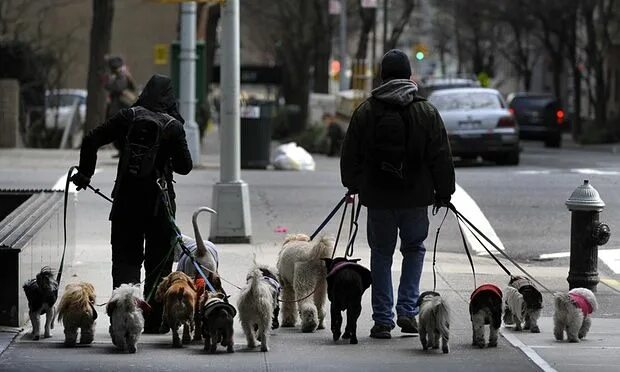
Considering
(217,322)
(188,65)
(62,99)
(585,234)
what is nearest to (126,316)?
(217,322)

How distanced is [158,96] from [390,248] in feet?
6.38

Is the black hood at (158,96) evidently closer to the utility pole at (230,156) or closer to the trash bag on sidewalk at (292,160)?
the utility pole at (230,156)

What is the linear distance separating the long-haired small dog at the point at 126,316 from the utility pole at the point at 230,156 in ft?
18.0

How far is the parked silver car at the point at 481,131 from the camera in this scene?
1021 inches

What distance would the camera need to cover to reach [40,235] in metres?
9.59

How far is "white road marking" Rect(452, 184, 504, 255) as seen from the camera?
1452cm

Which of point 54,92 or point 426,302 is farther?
point 54,92

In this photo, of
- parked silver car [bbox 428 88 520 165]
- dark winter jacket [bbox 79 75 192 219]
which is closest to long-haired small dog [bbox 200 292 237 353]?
dark winter jacket [bbox 79 75 192 219]

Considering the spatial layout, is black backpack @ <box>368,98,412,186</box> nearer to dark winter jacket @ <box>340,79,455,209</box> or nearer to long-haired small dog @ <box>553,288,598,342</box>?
dark winter jacket @ <box>340,79,455,209</box>

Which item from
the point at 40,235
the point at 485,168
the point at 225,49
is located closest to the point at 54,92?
the point at 485,168

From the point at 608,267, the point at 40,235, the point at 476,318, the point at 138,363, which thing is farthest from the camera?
the point at 608,267

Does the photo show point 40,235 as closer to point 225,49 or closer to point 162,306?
point 162,306

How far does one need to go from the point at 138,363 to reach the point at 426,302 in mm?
1895

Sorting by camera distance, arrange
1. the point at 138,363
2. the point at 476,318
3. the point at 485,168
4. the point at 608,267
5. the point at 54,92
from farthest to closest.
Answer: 1. the point at 54,92
2. the point at 485,168
3. the point at 608,267
4. the point at 476,318
5. the point at 138,363
